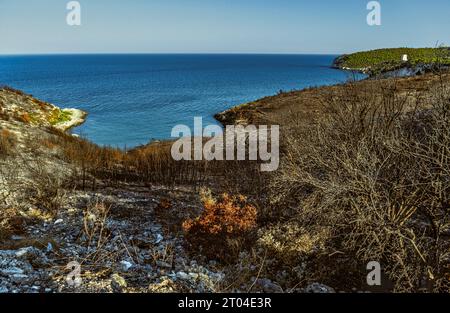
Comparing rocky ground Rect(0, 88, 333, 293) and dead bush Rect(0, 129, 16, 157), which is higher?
dead bush Rect(0, 129, 16, 157)

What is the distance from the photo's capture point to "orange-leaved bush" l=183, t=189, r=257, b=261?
9.54 metres

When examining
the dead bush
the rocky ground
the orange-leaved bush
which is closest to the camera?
the rocky ground

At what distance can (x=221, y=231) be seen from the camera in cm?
1030

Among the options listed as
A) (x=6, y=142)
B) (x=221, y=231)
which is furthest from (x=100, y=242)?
(x=6, y=142)

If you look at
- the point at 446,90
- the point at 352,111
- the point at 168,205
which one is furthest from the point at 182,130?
the point at 446,90

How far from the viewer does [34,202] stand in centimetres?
1165

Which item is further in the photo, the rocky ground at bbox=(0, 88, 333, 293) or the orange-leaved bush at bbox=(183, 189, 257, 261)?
the orange-leaved bush at bbox=(183, 189, 257, 261)

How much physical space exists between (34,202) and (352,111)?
1094cm

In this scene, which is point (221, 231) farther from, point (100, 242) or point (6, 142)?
point (6, 142)

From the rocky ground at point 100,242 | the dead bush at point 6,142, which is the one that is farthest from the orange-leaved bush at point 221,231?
the dead bush at point 6,142

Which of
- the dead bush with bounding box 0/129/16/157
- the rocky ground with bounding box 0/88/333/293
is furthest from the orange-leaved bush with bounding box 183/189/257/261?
the dead bush with bounding box 0/129/16/157

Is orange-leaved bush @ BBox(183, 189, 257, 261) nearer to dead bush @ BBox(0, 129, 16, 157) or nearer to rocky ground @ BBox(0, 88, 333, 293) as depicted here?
rocky ground @ BBox(0, 88, 333, 293)
